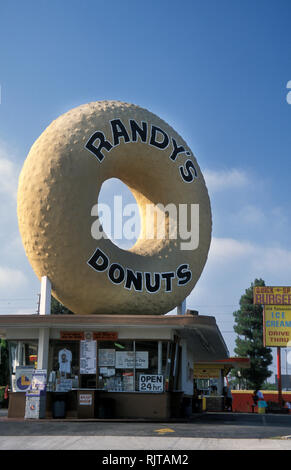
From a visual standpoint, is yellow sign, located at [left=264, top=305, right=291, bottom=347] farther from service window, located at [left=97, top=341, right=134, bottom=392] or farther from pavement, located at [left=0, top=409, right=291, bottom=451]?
pavement, located at [left=0, top=409, right=291, bottom=451]

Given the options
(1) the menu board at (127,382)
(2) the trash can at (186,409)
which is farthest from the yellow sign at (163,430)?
(2) the trash can at (186,409)

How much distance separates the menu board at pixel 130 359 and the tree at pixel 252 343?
42.2 metres

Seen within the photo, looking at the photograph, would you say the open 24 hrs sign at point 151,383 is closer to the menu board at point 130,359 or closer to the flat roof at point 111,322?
the menu board at point 130,359

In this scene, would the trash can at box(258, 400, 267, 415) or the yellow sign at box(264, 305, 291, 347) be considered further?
the yellow sign at box(264, 305, 291, 347)

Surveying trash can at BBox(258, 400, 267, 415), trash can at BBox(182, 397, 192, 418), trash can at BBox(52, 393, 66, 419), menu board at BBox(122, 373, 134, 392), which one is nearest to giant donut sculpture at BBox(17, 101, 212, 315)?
menu board at BBox(122, 373, 134, 392)

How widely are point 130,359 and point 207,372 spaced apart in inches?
791

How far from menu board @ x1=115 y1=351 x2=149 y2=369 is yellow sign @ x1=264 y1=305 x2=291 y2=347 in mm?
20021

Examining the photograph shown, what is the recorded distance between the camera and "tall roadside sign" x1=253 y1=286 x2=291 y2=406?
3684cm

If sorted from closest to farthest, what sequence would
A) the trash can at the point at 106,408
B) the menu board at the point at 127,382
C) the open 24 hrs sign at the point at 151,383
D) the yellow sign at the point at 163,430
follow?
the yellow sign at the point at 163,430 → the trash can at the point at 106,408 → the open 24 hrs sign at the point at 151,383 → the menu board at the point at 127,382

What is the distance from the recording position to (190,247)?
2073 cm

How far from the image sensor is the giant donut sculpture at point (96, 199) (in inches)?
727

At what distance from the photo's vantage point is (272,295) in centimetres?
3709

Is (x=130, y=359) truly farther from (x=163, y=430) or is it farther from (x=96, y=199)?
(x=96, y=199)

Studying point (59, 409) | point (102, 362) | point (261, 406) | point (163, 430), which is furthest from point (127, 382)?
point (261, 406)
